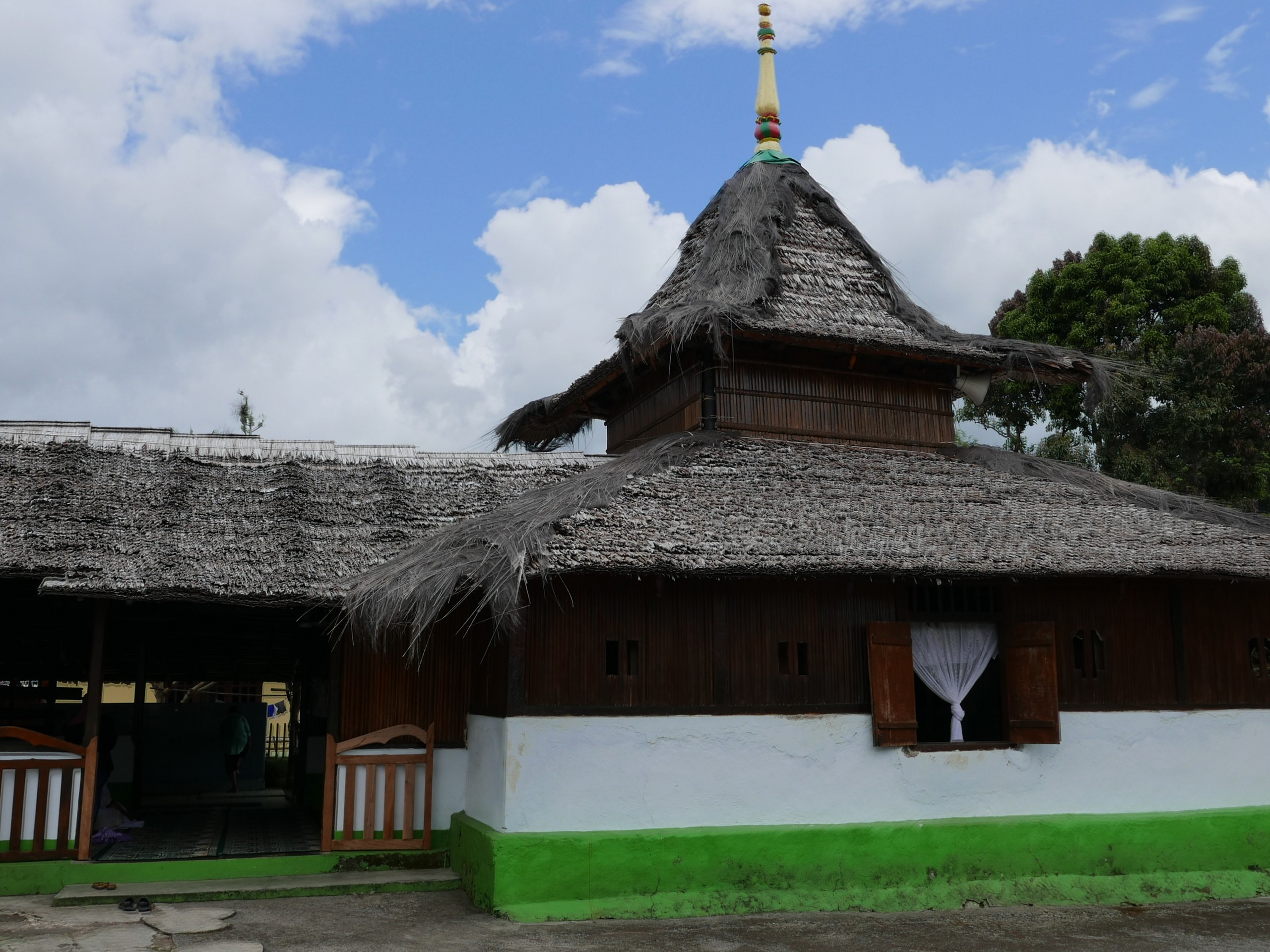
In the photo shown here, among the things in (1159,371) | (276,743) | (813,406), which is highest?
(1159,371)

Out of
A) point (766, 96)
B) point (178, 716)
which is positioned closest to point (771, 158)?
point (766, 96)

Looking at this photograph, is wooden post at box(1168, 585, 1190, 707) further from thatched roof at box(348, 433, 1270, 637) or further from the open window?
the open window

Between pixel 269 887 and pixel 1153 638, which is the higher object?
pixel 1153 638

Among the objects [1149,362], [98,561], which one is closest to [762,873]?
[98,561]

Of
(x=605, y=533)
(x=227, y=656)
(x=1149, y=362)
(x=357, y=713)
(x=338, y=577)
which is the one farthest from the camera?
(x=1149, y=362)

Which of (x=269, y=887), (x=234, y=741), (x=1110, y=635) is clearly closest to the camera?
(x=269, y=887)

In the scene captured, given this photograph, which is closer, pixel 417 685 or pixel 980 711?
pixel 417 685

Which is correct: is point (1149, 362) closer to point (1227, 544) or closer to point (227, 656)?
point (1227, 544)

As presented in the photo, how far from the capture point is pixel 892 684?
370 inches

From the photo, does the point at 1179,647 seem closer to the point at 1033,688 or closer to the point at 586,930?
the point at 1033,688

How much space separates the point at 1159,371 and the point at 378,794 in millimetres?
17708

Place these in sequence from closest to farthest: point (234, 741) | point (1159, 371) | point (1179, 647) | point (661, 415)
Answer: point (1179, 647), point (661, 415), point (234, 741), point (1159, 371)

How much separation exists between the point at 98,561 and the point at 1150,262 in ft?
68.6

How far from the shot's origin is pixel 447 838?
9859 mm
